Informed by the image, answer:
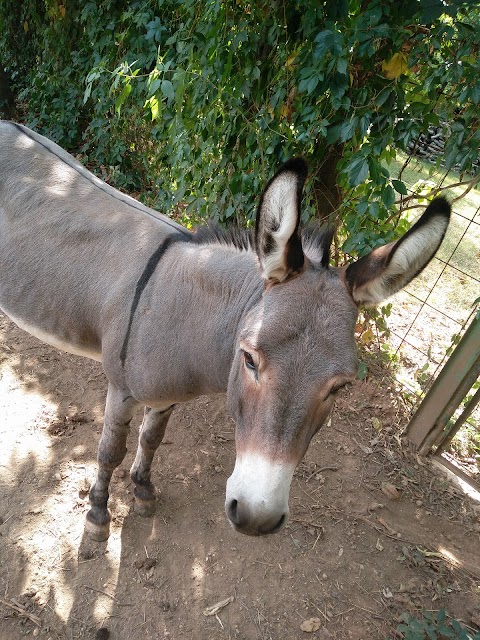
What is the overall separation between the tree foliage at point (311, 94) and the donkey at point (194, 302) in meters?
1.26

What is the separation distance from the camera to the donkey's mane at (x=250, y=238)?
7.28ft

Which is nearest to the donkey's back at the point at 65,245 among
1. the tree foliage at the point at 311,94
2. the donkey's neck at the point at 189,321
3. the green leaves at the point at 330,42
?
the donkey's neck at the point at 189,321

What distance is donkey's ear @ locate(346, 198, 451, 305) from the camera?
1764 mm

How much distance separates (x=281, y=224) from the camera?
1.84m

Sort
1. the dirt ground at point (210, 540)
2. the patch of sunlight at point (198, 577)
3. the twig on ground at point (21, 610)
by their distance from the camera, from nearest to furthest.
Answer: the twig on ground at point (21, 610)
the dirt ground at point (210, 540)
the patch of sunlight at point (198, 577)

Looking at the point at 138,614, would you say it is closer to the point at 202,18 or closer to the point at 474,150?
the point at 474,150

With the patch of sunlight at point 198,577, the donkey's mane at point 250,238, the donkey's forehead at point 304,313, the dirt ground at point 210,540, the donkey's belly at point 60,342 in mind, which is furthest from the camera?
the donkey's belly at point 60,342

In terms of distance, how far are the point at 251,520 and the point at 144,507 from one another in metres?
1.93

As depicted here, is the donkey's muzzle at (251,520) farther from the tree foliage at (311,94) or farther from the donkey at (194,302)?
the tree foliage at (311,94)

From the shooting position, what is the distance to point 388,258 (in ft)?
6.21

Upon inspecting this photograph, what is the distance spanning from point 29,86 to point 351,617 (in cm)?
1016

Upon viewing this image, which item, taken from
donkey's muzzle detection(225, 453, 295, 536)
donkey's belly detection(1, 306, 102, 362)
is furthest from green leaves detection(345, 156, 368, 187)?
donkey's belly detection(1, 306, 102, 362)

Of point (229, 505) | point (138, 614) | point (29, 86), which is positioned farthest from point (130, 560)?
point (29, 86)

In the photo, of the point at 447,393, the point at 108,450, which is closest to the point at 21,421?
the point at 108,450
